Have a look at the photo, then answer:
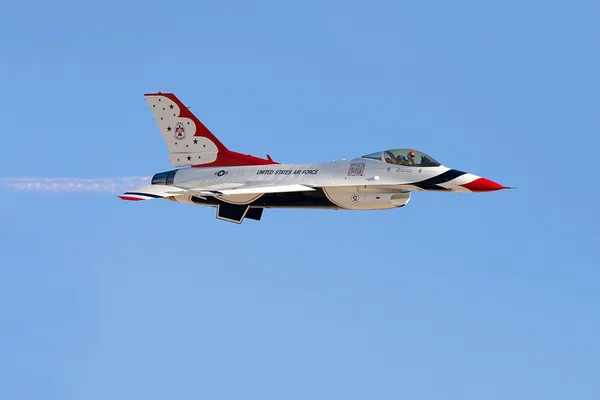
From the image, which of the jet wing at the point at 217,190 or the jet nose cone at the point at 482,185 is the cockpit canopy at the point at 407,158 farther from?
the jet wing at the point at 217,190

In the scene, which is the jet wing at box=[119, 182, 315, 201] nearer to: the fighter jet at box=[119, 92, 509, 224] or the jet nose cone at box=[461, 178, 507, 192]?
the fighter jet at box=[119, 92, 509, 224]

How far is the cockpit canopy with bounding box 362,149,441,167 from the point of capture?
4159cm

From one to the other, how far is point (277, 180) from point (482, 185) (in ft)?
24.4

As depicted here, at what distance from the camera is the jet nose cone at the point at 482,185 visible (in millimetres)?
41000

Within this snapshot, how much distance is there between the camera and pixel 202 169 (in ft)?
149

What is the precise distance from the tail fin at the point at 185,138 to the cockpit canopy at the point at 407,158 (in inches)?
230

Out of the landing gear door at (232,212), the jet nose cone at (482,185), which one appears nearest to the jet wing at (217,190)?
the landing gear door at (232,212)

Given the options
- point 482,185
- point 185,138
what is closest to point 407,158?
point 482,185

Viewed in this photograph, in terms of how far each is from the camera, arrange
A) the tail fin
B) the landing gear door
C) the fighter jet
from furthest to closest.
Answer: the tail fin < the landing gear door < the fighter jet

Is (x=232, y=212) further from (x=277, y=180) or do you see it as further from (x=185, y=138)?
(x=185, y=138)

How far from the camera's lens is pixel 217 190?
42938mm

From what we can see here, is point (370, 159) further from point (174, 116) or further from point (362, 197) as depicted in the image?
point (174, 116)

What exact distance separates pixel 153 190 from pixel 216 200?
2.94 m

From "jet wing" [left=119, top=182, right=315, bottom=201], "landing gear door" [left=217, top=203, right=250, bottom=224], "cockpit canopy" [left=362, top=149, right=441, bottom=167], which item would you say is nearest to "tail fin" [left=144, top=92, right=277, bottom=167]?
"jet wing" [left=119, top=182, right=315, bottom=201]
